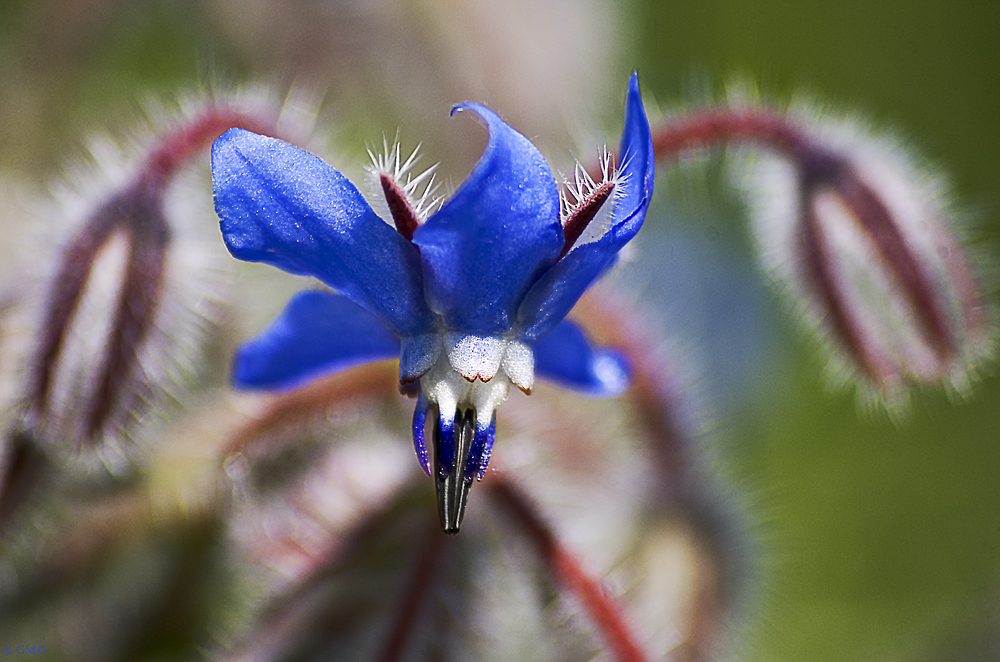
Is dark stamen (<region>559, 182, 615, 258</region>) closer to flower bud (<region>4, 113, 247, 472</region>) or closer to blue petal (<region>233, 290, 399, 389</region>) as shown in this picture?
blue petal (<region>233, 290, 399, 389</region>)

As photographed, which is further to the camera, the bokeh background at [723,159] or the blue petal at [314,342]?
the bokeh background at [723,159]

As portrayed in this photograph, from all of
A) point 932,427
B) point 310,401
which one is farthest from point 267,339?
point 932,427

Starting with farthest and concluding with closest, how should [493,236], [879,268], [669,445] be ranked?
1. [669,445]
2. [879,268]
3. [493,236]

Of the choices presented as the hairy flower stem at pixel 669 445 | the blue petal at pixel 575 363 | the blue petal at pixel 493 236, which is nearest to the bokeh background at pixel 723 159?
the hairy flower stem at pixel 669 445

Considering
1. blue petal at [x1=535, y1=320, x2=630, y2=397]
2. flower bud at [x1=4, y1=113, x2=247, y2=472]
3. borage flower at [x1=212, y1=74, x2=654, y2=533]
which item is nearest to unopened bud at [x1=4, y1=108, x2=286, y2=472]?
flower bud at [x1=4, y1=113, x2=247, y2=472]

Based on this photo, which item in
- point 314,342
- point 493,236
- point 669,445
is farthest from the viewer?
point 669,445

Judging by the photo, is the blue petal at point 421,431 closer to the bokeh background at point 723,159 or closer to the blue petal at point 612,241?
the blue petal at point 612,241

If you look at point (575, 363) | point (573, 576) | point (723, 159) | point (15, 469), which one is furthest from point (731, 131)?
point (15, 469)

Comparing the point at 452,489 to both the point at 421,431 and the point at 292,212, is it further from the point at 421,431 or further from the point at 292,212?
the point at 292,212
